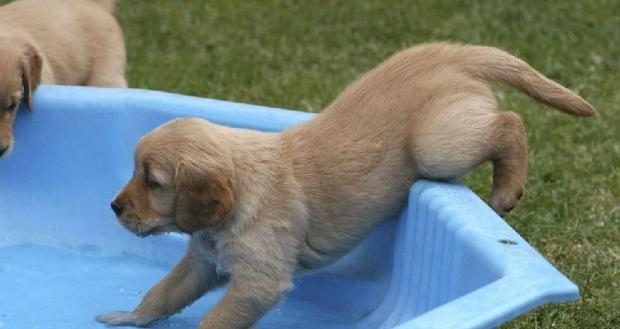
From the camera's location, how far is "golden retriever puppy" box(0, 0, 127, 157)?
511 cm

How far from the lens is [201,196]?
3781mm

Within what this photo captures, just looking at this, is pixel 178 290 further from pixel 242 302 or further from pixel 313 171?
pixel 313 171

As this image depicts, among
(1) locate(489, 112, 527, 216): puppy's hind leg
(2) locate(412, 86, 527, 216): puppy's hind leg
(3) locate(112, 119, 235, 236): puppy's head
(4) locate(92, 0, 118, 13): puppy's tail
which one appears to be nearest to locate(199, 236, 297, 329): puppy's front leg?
(3) locate(112, 119, 235, 236): puppy's head

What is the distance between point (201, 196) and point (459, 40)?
491 centimetres

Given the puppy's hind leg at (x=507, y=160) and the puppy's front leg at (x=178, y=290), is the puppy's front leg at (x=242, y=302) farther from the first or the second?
the puppy's hind leg at (x=507, y=160)

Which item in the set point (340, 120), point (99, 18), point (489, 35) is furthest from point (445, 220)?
point (489, 35)

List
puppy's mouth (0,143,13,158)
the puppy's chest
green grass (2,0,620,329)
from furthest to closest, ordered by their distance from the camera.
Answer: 1. green grass (2,0,620,329)
2. puppy's mouth (0,143,13,158)
3. the puppy's chest

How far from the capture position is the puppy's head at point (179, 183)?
12.3 feet

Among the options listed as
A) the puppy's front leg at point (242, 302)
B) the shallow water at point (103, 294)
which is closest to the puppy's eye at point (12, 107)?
the shallow water at point (103, 294)

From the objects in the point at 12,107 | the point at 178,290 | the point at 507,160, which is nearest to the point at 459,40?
the point at 12,107

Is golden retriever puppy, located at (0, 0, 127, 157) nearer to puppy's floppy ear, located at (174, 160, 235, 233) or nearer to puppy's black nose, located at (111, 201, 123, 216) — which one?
puppy's black nose, located at (111, 201, 123, 216)

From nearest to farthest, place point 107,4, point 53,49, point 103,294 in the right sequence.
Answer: point 103,294 < point 53,49 < point 107,4

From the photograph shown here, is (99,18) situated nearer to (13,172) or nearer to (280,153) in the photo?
(13,172)

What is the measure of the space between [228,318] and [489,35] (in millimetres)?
5092
